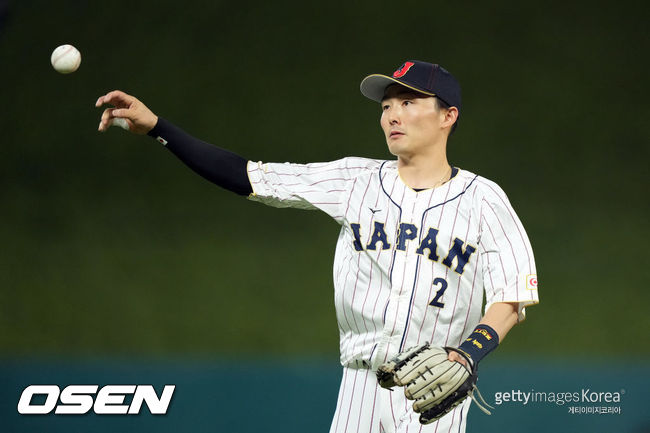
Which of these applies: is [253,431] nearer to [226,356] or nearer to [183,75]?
[226,356]

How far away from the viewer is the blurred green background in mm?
4691

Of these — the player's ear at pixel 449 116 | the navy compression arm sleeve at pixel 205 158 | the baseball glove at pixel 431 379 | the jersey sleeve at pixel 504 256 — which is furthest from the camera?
the player's ear at pixel 449 116

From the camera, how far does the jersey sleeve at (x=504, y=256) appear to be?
2.20 metres

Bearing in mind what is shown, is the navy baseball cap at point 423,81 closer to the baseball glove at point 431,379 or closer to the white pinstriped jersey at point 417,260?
the white pinstriped jersey at point 417,260

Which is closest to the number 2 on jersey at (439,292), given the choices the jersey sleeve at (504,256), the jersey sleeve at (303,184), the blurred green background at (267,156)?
the jersey sleeve at (504,256)

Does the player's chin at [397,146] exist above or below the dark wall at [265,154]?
below

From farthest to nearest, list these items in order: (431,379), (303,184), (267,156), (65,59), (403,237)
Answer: (267,156), (65,59), (303,184), (403,237), (431,379)

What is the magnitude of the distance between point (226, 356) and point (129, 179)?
1.19 m

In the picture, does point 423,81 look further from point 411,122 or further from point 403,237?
point 403,237

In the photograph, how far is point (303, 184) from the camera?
2.44m

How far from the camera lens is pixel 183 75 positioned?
4805 mm

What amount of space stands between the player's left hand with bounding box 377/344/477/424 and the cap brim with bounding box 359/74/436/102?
79 cm

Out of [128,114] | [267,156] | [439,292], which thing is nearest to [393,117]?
[439,292]

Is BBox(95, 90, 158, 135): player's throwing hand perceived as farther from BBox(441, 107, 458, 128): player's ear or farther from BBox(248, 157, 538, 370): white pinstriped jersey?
BBox(441, 107, 458, 128): player's ear
